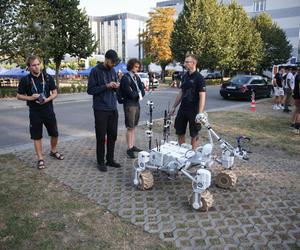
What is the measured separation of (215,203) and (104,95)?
97.2 inches

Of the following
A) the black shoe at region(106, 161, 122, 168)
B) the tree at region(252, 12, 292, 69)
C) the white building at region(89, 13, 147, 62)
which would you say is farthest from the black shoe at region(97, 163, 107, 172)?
the white building at region(89, 13, 147, 62)

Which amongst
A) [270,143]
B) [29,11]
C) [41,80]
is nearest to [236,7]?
[29,11]

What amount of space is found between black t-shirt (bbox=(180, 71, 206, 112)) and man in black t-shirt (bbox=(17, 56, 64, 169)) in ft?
7.59

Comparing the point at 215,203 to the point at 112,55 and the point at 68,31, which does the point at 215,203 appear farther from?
the point at 68,31

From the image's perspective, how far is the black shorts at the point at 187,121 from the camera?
5.33 meters

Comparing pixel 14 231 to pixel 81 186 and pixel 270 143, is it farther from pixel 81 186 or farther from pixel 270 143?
pixel 270 143

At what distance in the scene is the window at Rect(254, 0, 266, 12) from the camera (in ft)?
191

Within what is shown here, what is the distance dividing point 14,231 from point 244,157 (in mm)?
3218

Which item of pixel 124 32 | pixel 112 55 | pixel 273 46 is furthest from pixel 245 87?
pixel 124 32

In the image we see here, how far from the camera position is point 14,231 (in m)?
3.50

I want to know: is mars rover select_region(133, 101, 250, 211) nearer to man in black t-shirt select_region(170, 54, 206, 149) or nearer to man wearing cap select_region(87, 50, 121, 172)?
man in black t-shirt select_region(170, 54, 206, 149)

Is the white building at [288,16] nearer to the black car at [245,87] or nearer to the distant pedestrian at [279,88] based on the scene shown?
the black car at [245,87]

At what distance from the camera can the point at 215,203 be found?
170 inches

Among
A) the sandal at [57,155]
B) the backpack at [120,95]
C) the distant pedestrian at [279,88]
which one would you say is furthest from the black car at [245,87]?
the sandal at [57,155]
